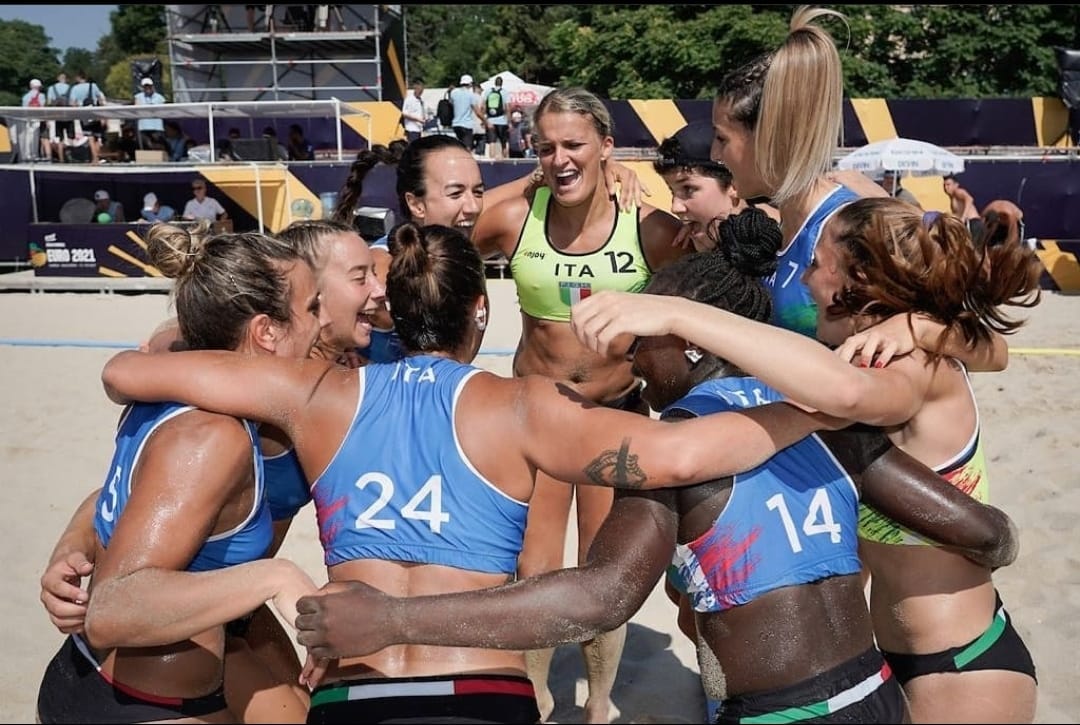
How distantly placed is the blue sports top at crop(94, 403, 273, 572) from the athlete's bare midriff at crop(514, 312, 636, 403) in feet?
5.98

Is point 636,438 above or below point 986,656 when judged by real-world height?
above

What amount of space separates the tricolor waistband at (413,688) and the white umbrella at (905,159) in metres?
11.8

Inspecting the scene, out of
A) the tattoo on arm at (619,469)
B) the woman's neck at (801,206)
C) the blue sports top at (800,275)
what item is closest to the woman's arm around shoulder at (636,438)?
the tattoo on arm at (619,469)

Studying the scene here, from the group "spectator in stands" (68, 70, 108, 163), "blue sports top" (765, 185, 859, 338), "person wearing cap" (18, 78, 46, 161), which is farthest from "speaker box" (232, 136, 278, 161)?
"blue sports top" (765, 185, 859, 338)

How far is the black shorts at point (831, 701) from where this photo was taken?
6.21 feet

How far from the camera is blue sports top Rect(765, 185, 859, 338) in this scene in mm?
2846

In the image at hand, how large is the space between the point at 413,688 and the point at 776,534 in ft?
2.69

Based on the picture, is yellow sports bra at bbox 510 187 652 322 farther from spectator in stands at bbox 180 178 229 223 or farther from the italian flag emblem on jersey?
spectator in stands at bbox 180 178 229 223

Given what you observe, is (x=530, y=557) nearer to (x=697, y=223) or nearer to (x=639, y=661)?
(x=639, y=661)

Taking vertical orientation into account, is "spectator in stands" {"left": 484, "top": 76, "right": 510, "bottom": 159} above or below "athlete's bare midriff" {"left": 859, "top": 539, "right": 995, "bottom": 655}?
above

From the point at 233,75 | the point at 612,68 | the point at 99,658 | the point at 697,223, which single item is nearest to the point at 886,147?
the point at 697,223

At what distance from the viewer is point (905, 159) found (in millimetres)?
12328

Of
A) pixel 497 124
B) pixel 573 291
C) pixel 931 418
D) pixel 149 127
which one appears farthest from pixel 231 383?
pixel 149 127

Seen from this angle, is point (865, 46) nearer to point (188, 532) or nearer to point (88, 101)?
point (88, 101)
